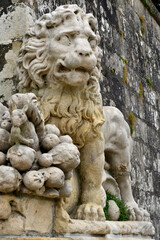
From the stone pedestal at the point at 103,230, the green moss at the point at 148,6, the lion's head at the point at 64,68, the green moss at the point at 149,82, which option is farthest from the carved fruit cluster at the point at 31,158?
the green moss at the point at 148,6

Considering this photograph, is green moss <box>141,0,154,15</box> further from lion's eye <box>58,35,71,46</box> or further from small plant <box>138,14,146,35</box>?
lion's eye <box>58,35,71,46</box>

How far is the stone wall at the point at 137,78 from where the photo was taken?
4555 mm

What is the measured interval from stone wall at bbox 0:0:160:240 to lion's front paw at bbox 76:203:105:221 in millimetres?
1582

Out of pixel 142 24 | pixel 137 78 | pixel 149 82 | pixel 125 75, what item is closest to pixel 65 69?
pixel 125 75

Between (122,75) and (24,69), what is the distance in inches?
105

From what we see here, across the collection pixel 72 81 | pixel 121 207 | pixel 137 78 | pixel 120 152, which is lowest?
pixel 121 207

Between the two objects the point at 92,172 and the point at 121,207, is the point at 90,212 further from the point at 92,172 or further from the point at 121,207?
the point at 121,207

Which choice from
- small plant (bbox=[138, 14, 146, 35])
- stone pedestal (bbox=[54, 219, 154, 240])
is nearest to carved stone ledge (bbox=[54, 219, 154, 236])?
stone pedestal (bbox=[54, 219, 154, 240])

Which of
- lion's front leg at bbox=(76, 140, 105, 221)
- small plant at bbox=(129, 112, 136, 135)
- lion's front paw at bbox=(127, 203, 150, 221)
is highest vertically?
small plant at bbox=(129, 112, 136, 135)

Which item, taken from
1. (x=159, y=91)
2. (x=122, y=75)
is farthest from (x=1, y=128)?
(x=159, y=91)

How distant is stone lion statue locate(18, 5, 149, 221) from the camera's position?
2.27 metres

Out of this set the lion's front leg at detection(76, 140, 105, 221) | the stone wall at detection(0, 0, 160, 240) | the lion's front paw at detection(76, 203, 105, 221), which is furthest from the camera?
the stone wall at detection(0, 0, 160, 240)

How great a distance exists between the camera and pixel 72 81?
2.27 metres

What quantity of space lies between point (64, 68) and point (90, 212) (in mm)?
833
